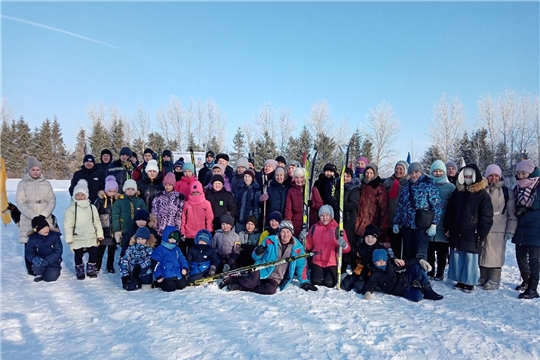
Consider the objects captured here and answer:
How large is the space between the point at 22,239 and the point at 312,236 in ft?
16.1

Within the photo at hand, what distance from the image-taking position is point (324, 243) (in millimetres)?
5664

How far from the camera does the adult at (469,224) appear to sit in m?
5.17

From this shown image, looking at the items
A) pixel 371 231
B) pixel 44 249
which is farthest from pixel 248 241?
pixel 44 249

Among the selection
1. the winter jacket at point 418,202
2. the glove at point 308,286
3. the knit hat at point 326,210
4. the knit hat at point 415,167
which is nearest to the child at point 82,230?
the glove at point 308,286

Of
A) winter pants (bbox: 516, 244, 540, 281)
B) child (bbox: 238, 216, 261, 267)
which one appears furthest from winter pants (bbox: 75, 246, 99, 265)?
winter pants (bbox: 516, 244, 540, 281)

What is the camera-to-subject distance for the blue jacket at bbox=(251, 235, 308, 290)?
5.33 m

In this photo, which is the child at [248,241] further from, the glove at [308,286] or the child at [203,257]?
the glove at [308,286]

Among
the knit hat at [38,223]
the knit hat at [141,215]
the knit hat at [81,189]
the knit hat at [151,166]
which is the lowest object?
the knit hat at [38,223]

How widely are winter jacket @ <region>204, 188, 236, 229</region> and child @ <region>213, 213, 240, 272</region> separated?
289mm

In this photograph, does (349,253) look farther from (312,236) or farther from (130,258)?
(130,258)

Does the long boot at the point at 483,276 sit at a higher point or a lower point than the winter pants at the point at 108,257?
lower

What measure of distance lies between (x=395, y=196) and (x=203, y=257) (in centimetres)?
358

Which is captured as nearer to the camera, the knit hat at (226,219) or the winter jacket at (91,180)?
the knit hat at (226,219)

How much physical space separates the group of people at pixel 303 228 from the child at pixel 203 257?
0.6 inches
